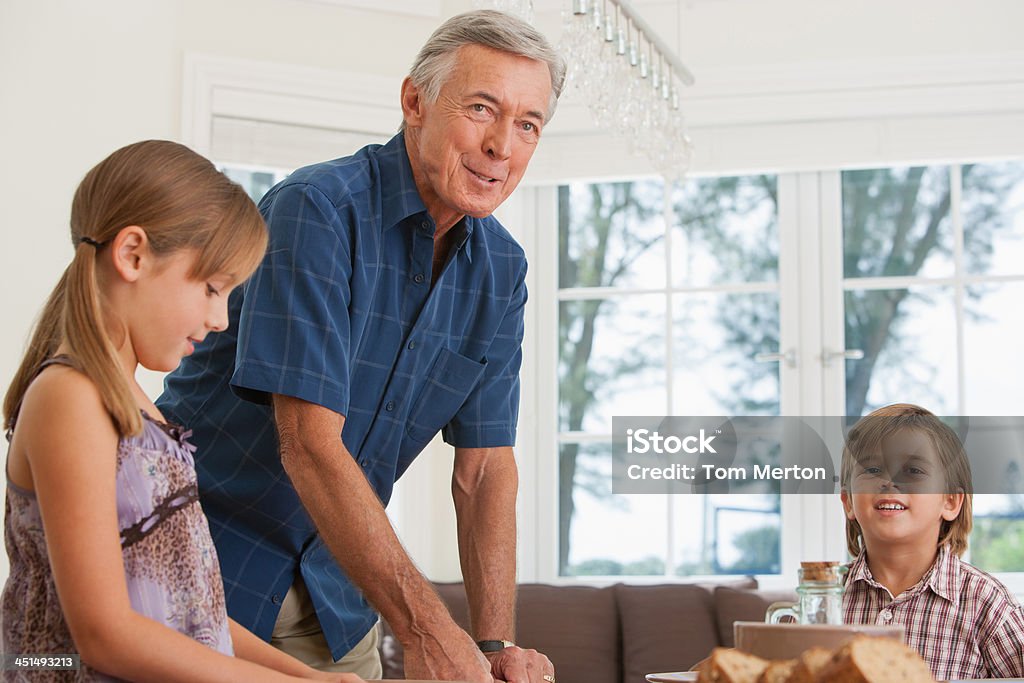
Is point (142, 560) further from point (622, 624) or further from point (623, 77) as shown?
point (622, 624)

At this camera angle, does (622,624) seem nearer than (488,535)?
No

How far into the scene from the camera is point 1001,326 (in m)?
3.81

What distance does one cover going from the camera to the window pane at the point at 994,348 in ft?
12.4

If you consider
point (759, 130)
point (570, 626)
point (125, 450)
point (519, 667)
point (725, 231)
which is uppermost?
point (759, 130)

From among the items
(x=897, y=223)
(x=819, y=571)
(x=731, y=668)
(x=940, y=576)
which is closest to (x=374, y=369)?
(x=819, y=571)

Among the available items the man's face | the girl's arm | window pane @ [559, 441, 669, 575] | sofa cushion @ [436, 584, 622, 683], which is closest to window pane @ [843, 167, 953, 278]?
window pane @ [559, 441, 669, 575]

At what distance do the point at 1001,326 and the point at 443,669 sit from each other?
10.2 ft

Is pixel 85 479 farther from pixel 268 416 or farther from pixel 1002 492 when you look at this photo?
pixel 1002 492

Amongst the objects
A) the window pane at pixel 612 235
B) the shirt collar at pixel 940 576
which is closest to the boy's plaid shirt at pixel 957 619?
the shirt collar at pixel 940 576

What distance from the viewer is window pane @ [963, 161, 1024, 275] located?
3.83 meters

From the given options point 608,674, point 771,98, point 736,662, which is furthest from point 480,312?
point 771,98

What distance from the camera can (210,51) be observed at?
12.5ft

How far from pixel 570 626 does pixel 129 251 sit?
2896 mm

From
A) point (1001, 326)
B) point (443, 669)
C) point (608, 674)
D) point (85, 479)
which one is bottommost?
point (608, 674)
